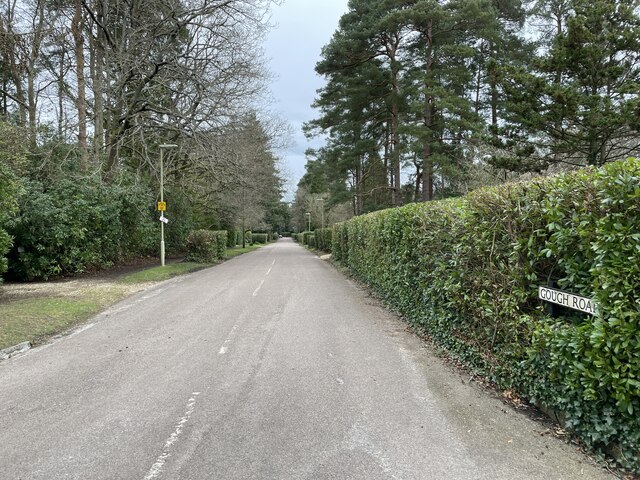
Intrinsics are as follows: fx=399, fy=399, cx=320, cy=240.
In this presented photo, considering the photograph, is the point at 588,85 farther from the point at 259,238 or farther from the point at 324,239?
the point at 259,238

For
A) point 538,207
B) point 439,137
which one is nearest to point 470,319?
point 538,207

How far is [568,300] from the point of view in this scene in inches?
130

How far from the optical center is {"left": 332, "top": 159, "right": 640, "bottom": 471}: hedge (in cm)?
273

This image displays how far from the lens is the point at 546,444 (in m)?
3.24

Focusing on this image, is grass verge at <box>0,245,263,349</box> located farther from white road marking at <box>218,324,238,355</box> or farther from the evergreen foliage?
the evergreen foliage

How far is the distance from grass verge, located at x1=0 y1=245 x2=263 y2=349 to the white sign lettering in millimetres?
7335

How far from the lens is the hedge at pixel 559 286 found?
2.73m

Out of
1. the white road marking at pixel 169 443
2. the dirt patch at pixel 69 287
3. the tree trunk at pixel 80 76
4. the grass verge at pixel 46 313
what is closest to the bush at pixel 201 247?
the dirt patch at pixel 69 287

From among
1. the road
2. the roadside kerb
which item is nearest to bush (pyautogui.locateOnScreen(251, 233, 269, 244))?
the roadside kerb

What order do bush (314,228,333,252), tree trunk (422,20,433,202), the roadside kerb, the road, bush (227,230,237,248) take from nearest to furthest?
1. the road
2. the roadside kerb
3. tree trunk (422,20,433,202)
4. bush (314,228,333,252)
5. bush (227,230,237,248)

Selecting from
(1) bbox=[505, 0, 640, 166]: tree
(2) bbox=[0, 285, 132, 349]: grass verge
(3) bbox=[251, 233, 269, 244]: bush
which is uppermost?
(1) bbox=[505, 0, 640, 166]: tree

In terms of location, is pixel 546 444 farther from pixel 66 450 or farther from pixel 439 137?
pixel 439 137

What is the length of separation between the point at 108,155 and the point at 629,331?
2070 centimetres

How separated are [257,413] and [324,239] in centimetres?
3131
